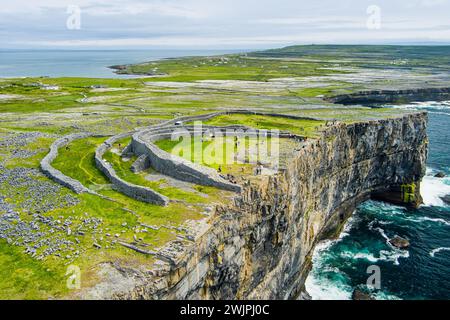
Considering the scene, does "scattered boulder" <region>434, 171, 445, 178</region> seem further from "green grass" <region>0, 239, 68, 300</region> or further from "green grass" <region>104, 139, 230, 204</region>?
"green grass" <region>0, 239, 68, 300</region>

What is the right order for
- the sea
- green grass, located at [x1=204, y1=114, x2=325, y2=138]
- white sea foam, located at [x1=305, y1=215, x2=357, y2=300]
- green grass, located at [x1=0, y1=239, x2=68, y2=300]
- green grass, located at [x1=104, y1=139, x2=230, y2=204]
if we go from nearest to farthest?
green grass, located at [x1=0, y1=239, x2=68, y2=300]
green grass, located at [x1=104, y1=139, x2=230, y2=204]
white sea foam, located at [x1=305, y1=215, x2=357, y2=300]
the sea
green grass, located at [x1=204, y1=114, x2=325, y2=138]

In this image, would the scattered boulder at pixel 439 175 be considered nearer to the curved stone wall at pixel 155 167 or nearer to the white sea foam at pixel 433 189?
the white sea foam at pixel 433 189

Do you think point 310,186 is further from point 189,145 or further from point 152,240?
point 152,240

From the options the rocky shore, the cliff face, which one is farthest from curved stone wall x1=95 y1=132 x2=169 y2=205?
the rocky shore

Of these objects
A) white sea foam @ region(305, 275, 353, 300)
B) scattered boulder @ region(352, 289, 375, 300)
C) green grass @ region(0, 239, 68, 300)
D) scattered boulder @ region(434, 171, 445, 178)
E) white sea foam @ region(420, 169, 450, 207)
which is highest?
green grass @ region(0, 239, 68, 300)

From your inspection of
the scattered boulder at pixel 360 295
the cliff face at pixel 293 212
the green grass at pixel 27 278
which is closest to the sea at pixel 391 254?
the scattered boulder at pixel 360 295

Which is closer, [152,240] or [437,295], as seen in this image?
[152,240]

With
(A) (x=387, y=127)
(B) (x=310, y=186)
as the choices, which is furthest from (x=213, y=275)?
(A) (x=387, y=127)

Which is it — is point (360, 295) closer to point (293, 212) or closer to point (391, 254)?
point (391, 254)
